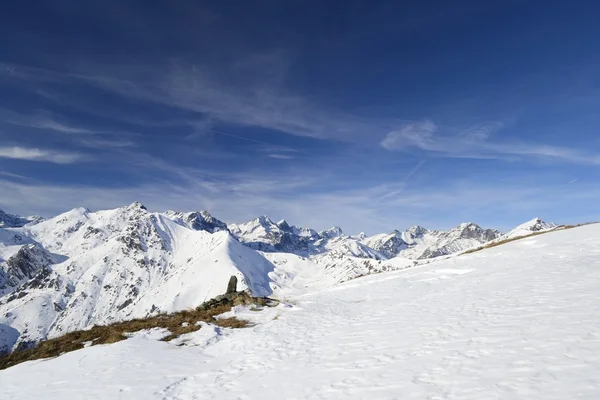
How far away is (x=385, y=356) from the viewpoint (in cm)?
1217

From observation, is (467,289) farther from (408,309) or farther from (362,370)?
(362,370)

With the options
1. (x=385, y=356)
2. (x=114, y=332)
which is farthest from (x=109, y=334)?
(x=385, y=356)

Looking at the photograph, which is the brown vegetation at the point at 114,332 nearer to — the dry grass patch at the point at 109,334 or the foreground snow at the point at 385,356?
the dry grass patch at the point at 109,334

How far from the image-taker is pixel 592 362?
30.7 ft

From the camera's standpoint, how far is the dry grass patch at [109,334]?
17781 millimetres

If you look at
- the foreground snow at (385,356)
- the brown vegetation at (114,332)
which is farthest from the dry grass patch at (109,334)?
the foreground snow at (385,356)

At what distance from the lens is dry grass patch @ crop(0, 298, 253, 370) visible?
58.3 ft

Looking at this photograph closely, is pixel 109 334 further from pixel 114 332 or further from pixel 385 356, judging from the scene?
pixel 385 356

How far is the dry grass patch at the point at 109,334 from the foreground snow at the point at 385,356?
1449mm

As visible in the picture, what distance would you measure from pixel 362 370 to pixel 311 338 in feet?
17.6

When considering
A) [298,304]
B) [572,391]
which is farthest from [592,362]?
[298,304]

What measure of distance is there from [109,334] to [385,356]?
48.5ft

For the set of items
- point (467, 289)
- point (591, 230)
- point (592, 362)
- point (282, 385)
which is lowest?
point (282, 385)

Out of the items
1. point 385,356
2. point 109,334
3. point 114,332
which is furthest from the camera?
point 114,332
